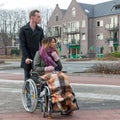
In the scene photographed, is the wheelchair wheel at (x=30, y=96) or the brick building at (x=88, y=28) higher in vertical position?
the brick building at (x=88, y=28)

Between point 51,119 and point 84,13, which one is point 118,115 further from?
point 84,13

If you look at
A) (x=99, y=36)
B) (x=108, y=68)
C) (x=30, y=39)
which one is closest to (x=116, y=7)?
(x=99, y=36)

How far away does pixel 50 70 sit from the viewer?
21.1 feet

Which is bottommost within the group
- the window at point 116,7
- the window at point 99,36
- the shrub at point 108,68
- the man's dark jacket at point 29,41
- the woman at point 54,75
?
the shrub at point 108,68

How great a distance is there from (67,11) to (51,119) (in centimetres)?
7420

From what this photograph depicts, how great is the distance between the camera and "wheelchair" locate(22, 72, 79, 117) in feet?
20.4

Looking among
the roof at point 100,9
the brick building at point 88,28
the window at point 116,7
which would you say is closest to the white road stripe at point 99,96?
the brick building at point 88,28

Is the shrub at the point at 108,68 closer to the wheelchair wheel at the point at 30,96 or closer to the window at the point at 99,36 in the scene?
the wheelchair wheel at the point at 30,96

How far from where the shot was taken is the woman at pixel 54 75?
240 inches

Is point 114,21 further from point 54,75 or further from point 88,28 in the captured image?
point 54,75

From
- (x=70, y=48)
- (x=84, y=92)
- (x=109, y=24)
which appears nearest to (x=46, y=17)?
(x=70, y=48)

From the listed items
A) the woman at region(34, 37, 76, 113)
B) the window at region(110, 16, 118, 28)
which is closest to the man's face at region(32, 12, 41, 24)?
the woman at region(34, 37, 76, 113)

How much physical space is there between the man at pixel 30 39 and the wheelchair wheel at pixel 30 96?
0.41 metres

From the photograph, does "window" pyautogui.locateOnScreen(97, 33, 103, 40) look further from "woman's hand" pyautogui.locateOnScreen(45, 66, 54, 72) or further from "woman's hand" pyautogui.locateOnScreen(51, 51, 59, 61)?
"woman's hand" pyautogui.locateOnScreen(45, 66, 54, 72)
